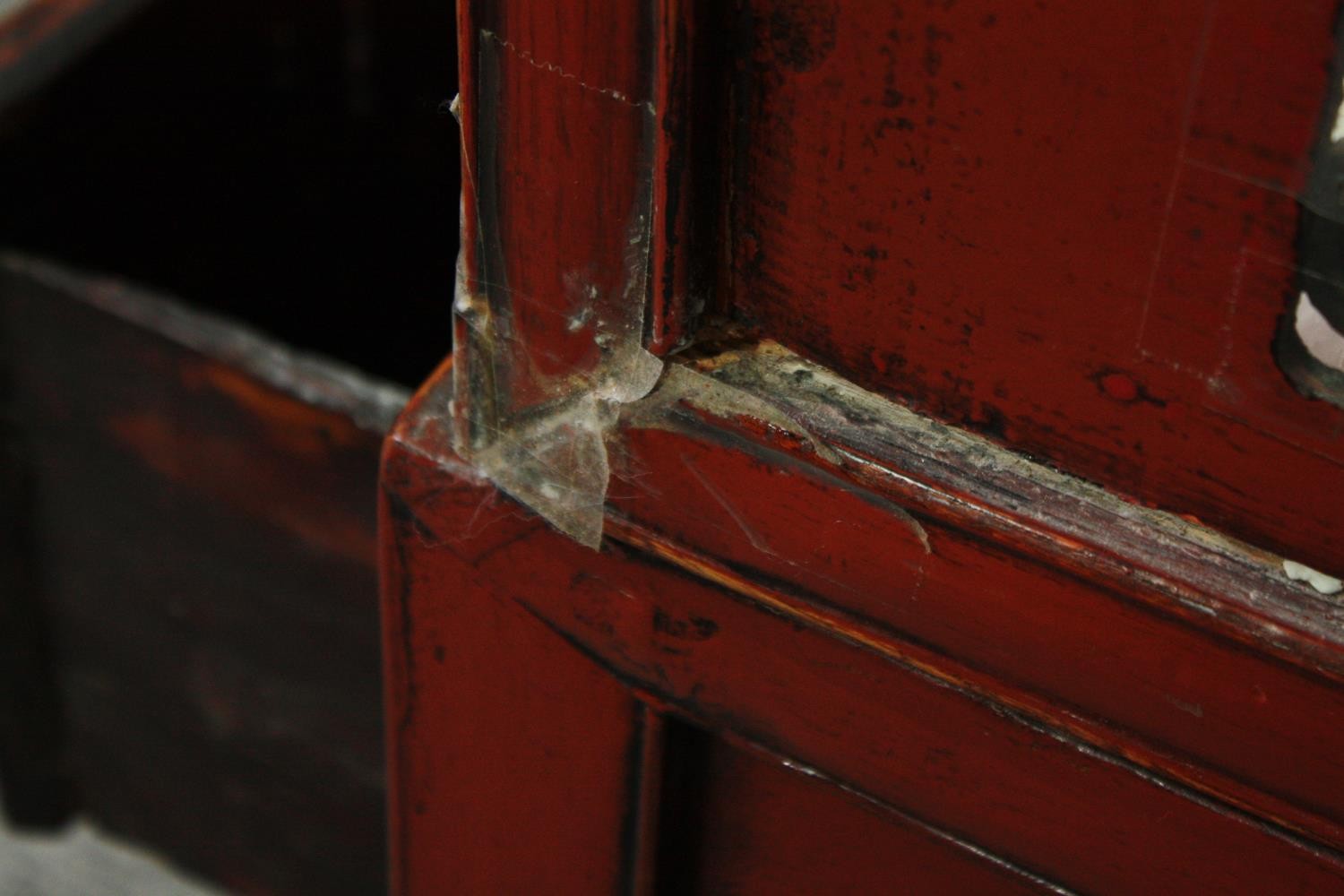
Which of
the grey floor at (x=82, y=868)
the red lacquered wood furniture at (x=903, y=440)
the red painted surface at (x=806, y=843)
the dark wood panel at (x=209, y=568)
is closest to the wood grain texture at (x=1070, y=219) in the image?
the red lacquered wood furniture at (x=903, y=440)

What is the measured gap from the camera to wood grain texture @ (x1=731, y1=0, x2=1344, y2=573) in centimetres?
54

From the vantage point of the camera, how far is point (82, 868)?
2170 millimetres

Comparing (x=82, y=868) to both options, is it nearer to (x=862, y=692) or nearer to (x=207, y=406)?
(x=207, y=406)

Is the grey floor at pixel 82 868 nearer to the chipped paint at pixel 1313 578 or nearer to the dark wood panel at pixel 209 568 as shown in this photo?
the dark wood panel at pixel 209 568

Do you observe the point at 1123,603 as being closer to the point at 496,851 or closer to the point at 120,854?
the point at 496,851

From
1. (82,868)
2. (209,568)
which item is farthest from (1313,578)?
(82,868)

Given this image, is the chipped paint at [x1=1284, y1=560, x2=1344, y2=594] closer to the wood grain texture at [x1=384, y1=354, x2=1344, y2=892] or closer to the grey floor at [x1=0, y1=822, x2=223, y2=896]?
the wood grain texture at [x1=384, y1=354, x2=1344, y2=892]

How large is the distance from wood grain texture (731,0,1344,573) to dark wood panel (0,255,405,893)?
0.95 metres

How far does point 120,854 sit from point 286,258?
0.92 metres

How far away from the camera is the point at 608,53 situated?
661 millimetres

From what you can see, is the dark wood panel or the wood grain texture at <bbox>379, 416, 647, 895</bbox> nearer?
the wood grain texture at <bbox>379, 416, 647, 895</bbox>

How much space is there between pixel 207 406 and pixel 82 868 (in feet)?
2.99

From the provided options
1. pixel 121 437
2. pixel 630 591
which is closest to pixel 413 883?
pixel 630 591

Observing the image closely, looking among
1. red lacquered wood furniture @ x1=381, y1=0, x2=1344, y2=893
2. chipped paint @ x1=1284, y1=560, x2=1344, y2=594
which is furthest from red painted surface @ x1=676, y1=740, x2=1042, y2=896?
chipped paint @ x1=1284, y1=560, x2=1344, y2=594
